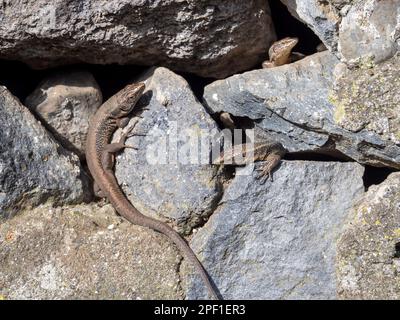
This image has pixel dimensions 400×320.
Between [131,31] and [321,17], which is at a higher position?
[131,31]

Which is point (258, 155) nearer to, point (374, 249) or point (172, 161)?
point (172, 161)

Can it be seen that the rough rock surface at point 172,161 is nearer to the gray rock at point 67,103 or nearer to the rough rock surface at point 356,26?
the gray rock at point 67,103

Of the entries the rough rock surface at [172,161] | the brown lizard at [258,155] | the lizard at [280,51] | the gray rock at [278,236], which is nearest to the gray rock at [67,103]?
the rough rock surface at [172,161]

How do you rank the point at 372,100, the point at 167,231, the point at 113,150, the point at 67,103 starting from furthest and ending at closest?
the point at 113,150 → the point at 67,103 → the point at 167,231 → the point at 372,100

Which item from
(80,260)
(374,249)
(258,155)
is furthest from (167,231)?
(374,249)

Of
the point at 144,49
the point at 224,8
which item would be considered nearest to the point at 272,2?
the point at 224,8

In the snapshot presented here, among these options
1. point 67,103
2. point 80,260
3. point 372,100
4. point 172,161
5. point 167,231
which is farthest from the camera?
point 67,103

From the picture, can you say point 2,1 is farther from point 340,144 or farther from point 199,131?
point 340,144
